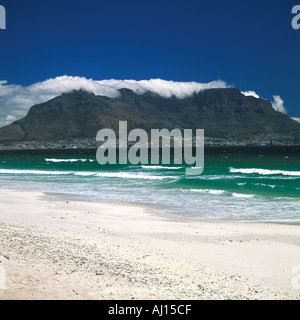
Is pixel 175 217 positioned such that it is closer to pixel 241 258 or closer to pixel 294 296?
pixel 241 258

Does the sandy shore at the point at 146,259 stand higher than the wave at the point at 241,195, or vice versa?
the wave at the point at 241,195

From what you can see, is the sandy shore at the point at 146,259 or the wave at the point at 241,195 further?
the wave at the point at 241,195

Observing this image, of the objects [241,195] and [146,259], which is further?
[241,195]

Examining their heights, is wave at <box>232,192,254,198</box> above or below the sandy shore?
above

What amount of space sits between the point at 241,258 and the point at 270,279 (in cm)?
198

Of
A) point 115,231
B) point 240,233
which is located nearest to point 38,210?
point 115,231

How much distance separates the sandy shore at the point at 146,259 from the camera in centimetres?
760

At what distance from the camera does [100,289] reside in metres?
7.46

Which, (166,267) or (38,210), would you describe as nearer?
(166,267)

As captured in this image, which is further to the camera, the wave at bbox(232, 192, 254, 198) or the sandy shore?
the wave at bbox(232, 192, 254, 198)

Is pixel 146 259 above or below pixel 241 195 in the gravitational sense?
below

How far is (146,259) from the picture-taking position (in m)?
10.7

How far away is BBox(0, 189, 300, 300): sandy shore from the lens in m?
7.60
